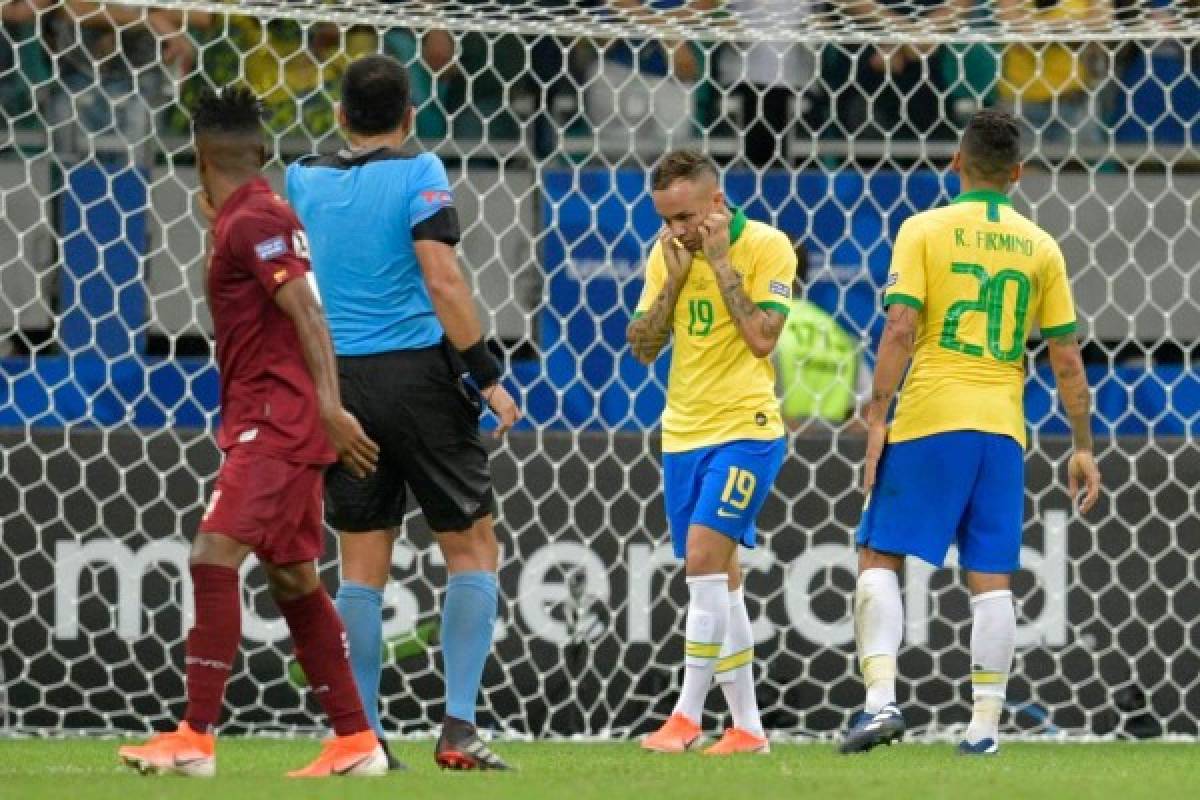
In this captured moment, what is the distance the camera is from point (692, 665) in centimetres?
682

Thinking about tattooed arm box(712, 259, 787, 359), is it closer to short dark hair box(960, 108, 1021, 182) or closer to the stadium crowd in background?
short dark hair box(960, 108, 1021, 182)

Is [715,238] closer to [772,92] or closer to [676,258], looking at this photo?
[676,258]

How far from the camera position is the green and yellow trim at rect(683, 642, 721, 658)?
267 inches

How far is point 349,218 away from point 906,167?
338cm

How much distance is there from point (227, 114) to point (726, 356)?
1.93m

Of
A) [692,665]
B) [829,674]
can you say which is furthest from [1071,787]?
[829,674]

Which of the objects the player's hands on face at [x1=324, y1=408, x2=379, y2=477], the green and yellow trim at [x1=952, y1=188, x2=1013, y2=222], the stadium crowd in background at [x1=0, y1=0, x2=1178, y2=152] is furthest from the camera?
the stadium crowd in background at [x1=0, y1=0, x2=1178, y2=152]

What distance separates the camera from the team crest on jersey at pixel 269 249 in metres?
5.18


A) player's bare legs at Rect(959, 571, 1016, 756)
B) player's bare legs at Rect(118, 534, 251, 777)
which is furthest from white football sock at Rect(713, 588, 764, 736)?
player's bare legs at Rect(118, 534, 251, 777)

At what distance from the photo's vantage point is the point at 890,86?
8.88 meters

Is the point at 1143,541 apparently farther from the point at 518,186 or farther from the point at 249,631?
the point at 249,631

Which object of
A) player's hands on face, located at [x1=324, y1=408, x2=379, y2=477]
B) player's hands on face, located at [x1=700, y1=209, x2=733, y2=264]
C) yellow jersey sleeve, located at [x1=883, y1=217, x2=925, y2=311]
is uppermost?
player's hands on face, located at [x1=700, y1=209, x2=733, y2=264]

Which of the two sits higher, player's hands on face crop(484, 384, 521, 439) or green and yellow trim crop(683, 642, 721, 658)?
player's hands on face crop(484, 384, 521, 439)

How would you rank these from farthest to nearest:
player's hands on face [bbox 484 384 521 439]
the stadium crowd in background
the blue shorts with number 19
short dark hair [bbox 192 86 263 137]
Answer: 1. the stadium crowd in background
2. the blue shorts with number 19
3. player's hands on face [bbox 484 384 521 439]
4. short dark hair [bbox 192 86 263 137]
